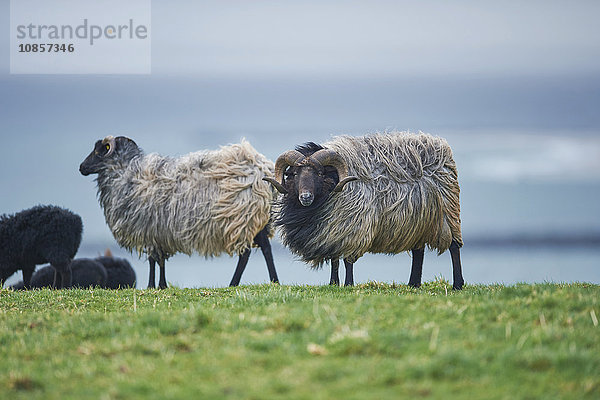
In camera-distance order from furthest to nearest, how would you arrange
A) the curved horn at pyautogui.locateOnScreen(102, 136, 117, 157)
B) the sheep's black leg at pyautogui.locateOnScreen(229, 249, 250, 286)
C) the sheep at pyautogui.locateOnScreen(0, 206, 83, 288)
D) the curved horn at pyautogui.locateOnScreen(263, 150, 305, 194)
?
the curved horn at pyautogui.locateOnScreen(102, 136, 117, 157), the sheep at pyautogui.locateOnScreen(0, 206, 83, 288), the sheep's black leg at pyautogui.locateOnScreen(229, 249, 250, 286), the curved horn at pyautogui.locateOnScreen(263, 150, 305, 194)

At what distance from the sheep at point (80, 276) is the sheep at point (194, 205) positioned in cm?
203

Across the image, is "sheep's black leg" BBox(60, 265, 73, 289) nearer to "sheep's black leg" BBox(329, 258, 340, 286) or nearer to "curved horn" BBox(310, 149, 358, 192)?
"sheep's black leg" BBox(329, 258, 340, 286)

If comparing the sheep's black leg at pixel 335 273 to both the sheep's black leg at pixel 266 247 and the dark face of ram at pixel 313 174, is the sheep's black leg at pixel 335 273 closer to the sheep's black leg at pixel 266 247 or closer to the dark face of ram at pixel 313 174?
the dark face of ram at pixel 313 174

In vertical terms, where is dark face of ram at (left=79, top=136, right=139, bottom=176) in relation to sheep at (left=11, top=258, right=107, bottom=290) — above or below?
above

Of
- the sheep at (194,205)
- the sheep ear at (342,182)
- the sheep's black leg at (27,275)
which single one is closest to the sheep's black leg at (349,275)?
the sheep ear at (342,182)

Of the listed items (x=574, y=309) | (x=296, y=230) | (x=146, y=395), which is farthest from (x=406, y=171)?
(x=146, y=395)

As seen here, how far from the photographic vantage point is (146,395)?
15.7 feet

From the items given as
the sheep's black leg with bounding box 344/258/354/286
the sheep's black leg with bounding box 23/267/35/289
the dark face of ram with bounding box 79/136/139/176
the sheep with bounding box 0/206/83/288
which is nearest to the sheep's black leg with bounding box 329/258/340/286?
the sheep's black leg with bounding box 344/258/354/286

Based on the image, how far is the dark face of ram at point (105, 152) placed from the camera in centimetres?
1682

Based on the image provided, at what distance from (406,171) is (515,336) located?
19.4ft

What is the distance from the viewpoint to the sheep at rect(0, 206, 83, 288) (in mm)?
15562

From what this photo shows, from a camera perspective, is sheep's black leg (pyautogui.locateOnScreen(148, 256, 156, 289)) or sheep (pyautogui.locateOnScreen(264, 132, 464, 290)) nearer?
sheep (pyautogui.locateOnScreen(264, 132, 464, 290))

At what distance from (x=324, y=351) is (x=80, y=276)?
13514 millimetres

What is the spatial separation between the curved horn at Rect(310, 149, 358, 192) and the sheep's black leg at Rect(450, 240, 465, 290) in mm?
2433
